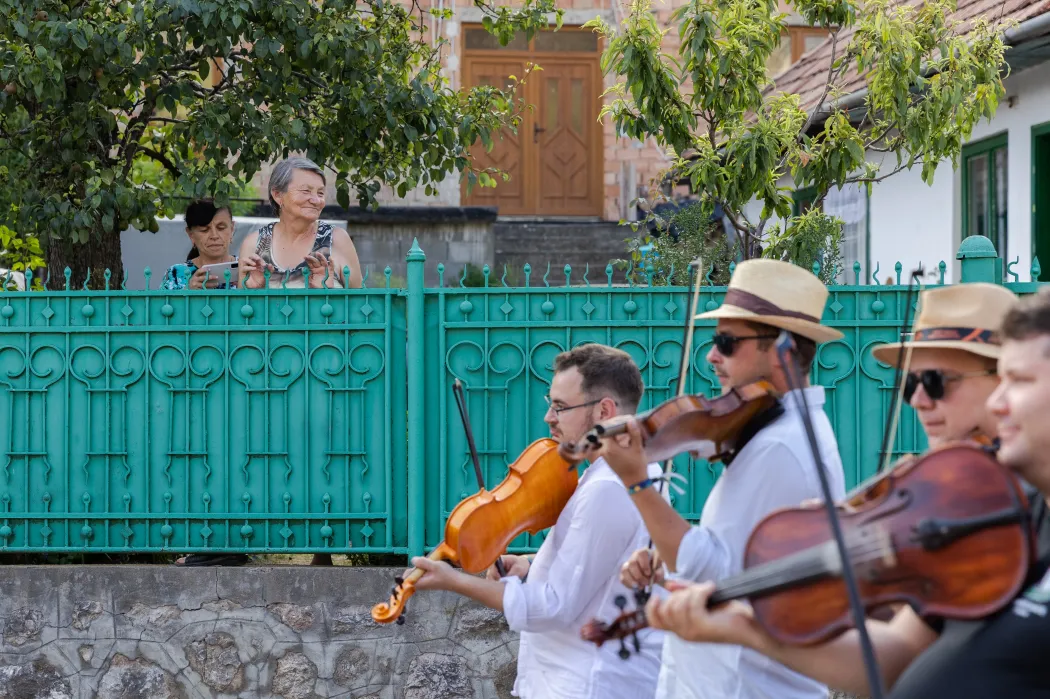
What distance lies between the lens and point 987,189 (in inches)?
410

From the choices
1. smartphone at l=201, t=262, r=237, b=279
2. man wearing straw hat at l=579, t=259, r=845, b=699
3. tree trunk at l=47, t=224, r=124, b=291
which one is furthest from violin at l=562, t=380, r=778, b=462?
tree trunk at l=47, t=224, r=124, b=291

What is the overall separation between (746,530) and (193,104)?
5.66 m

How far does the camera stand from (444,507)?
6.14 meters

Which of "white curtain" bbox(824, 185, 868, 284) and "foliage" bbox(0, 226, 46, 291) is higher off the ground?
"white curtain" bbox(824, 185, 868, 284)

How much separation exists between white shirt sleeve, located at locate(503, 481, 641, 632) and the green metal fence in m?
2.50

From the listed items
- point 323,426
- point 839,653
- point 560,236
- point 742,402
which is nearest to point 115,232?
point 323,426

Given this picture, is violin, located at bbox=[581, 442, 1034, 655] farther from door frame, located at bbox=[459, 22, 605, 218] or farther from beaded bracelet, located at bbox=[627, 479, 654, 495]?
door frame, located at bbox=[459, 22, 605, 218]

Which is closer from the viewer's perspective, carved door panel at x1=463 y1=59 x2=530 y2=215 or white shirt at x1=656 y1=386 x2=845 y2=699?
white shirt at x1=656 y1=386 x2=845 y2=699

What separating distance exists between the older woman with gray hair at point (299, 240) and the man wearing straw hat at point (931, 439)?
12.9ft

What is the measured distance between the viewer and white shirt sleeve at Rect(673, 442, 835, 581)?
2949mm

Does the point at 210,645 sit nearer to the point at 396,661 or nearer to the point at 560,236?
the point at 396,661

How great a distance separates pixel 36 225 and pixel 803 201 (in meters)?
8.41

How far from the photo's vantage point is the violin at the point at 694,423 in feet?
9.58

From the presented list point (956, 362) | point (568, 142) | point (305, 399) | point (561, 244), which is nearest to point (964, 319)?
point (956, 362)
